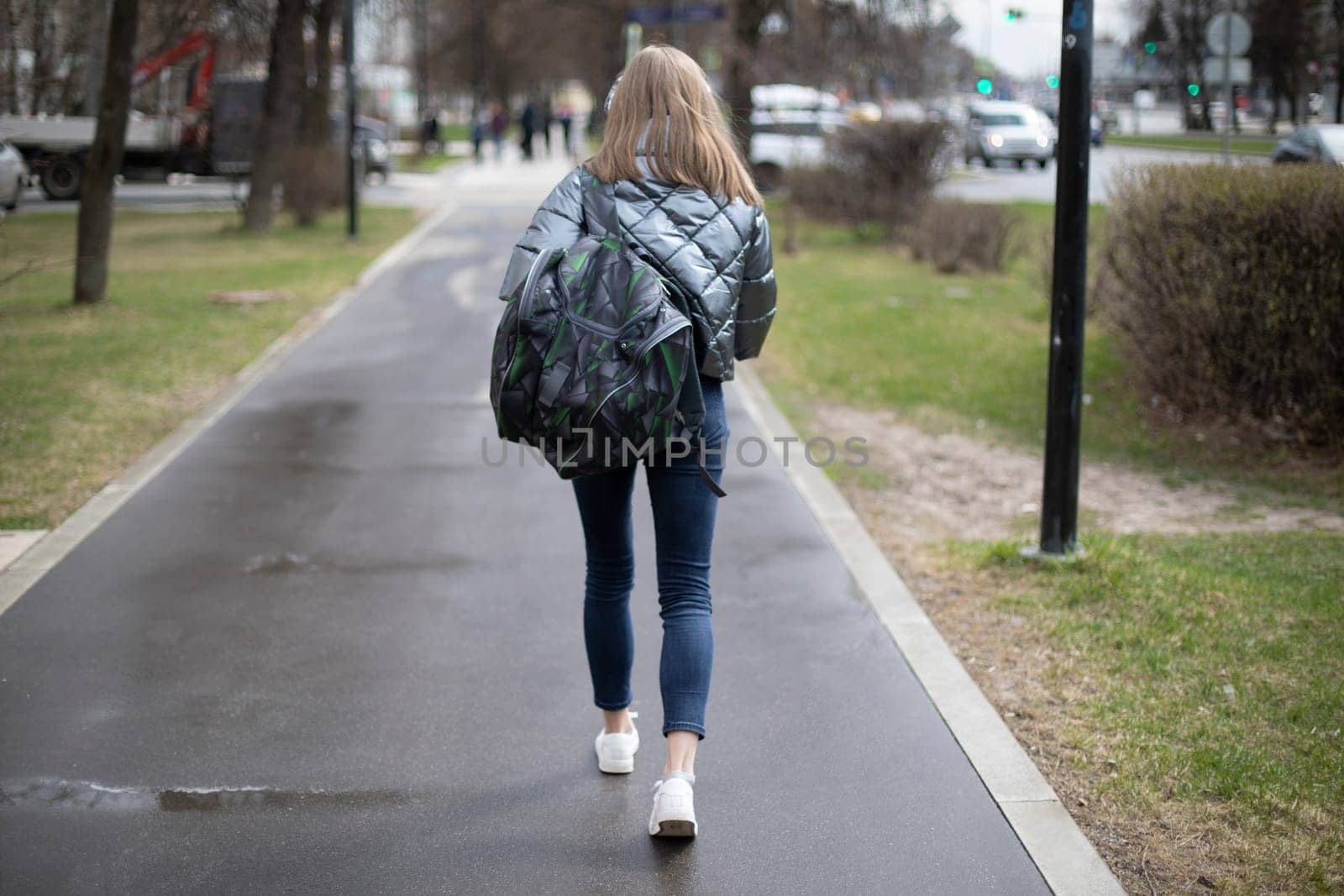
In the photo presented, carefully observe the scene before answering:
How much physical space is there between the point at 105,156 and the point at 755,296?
11.3 metres

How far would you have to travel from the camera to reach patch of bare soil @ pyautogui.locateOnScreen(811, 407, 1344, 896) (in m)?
3.52

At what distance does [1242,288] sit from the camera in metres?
7.44

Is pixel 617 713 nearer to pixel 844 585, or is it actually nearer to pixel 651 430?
pixel 651 430

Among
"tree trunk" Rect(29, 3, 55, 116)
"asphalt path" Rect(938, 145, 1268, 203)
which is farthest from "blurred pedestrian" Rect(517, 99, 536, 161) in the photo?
"tree trunk" Rect(29, 3, 55, 116)

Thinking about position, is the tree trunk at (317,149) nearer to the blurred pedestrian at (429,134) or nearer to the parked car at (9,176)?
the parked car at (9,176)

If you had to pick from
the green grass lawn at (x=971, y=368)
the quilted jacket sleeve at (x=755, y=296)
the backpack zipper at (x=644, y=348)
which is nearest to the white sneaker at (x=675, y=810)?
the backpack zipper at (x=644, y=348)

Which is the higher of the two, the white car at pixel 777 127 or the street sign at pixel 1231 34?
the white car at pixel 777 127

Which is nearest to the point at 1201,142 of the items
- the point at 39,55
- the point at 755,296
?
the point at 755,296

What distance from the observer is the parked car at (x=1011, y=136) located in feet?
112

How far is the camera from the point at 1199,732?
414 centimetres

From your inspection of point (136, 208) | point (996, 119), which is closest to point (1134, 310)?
point (136, 208)

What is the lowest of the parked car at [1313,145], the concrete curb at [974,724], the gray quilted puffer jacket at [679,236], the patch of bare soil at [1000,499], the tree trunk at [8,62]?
the concrete curb at [974,724]

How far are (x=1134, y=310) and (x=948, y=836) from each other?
555cm

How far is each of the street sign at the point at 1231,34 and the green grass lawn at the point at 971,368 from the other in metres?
1.40
